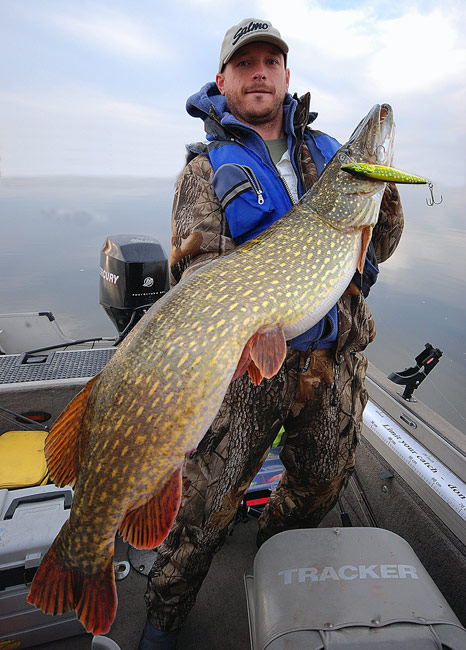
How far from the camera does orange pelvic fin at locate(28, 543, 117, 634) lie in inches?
42.3

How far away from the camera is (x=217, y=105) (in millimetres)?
1778

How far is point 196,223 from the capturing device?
1533 mm

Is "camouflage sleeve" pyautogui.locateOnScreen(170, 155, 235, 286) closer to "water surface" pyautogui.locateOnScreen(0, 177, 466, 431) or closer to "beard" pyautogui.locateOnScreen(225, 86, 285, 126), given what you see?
"beard" pyautogui.locateOnScreen(225, 86, 285, 126)

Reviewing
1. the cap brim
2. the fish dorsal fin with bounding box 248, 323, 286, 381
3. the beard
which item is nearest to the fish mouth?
the beard

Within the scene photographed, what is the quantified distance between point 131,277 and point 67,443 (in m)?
2.04

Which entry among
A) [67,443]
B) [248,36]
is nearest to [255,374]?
[67,443]

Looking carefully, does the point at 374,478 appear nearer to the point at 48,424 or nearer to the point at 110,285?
the point at 48,424

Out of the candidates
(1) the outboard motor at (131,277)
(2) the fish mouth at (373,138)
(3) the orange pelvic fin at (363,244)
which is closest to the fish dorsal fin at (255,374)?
(3) the orange pelvic fin at (363,244)

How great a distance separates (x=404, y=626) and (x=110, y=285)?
2827 millimetres

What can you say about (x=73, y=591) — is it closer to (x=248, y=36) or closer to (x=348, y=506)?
(x=348, y=506)

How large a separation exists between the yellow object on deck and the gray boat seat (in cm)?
127

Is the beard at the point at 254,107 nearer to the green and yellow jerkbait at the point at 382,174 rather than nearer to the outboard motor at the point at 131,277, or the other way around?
the green and yellow jerkbait at the point at 382,174

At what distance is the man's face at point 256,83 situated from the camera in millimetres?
1682

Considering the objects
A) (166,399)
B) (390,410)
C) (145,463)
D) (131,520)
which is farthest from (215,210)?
(390,410)
